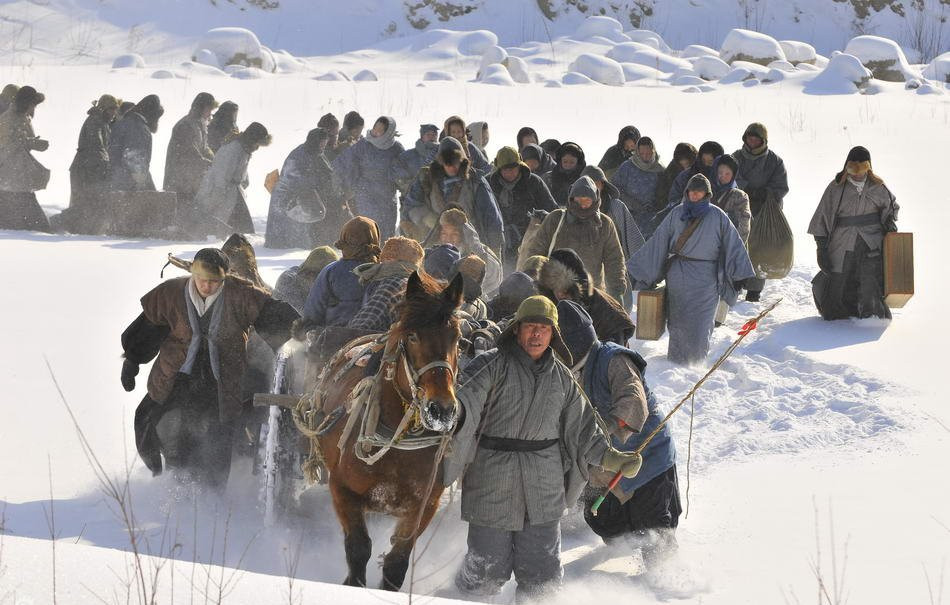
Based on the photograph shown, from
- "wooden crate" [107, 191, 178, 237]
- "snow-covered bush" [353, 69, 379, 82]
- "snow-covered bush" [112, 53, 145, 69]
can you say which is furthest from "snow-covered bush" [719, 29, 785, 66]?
"wooden crate" [107, 191, 178, 237]

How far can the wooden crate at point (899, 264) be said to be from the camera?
11.1 m

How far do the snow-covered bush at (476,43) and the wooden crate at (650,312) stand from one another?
27.4 meters

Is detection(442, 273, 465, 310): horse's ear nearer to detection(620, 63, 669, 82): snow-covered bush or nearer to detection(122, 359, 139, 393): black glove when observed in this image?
detection(122, 359, 139, 393): black glove

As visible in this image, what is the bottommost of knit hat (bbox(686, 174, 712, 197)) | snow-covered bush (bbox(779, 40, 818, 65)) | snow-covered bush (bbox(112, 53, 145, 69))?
knit hat (bbox(686, 174, 712, 197))

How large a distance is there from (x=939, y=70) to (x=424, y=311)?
3258cm

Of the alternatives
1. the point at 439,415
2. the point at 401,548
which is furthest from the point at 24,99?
the point at 439,415

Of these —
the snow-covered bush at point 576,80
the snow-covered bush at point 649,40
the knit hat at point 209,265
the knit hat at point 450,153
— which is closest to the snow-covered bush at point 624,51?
the snow-covered bush at point 649,40

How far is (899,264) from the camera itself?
36.5 feet

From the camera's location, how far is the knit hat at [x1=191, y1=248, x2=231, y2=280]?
678cm

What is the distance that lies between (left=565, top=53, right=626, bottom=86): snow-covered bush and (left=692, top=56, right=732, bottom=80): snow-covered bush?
8.51ft

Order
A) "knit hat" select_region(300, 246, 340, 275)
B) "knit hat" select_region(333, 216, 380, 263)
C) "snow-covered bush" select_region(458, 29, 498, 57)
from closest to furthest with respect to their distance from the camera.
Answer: "knit hat" select_region(333, 216, 380, 263), "knit hat" select_region(300, 246, 340, 275), "snow-covered bush" select_region(458, 29, 498, 57)

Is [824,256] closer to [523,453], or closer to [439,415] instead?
[523,453]

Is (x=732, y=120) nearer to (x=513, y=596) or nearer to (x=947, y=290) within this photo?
(x=947, y=290)

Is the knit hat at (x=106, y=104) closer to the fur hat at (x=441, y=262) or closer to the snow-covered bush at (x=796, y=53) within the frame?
the fur hat at (x=441, y=262)
